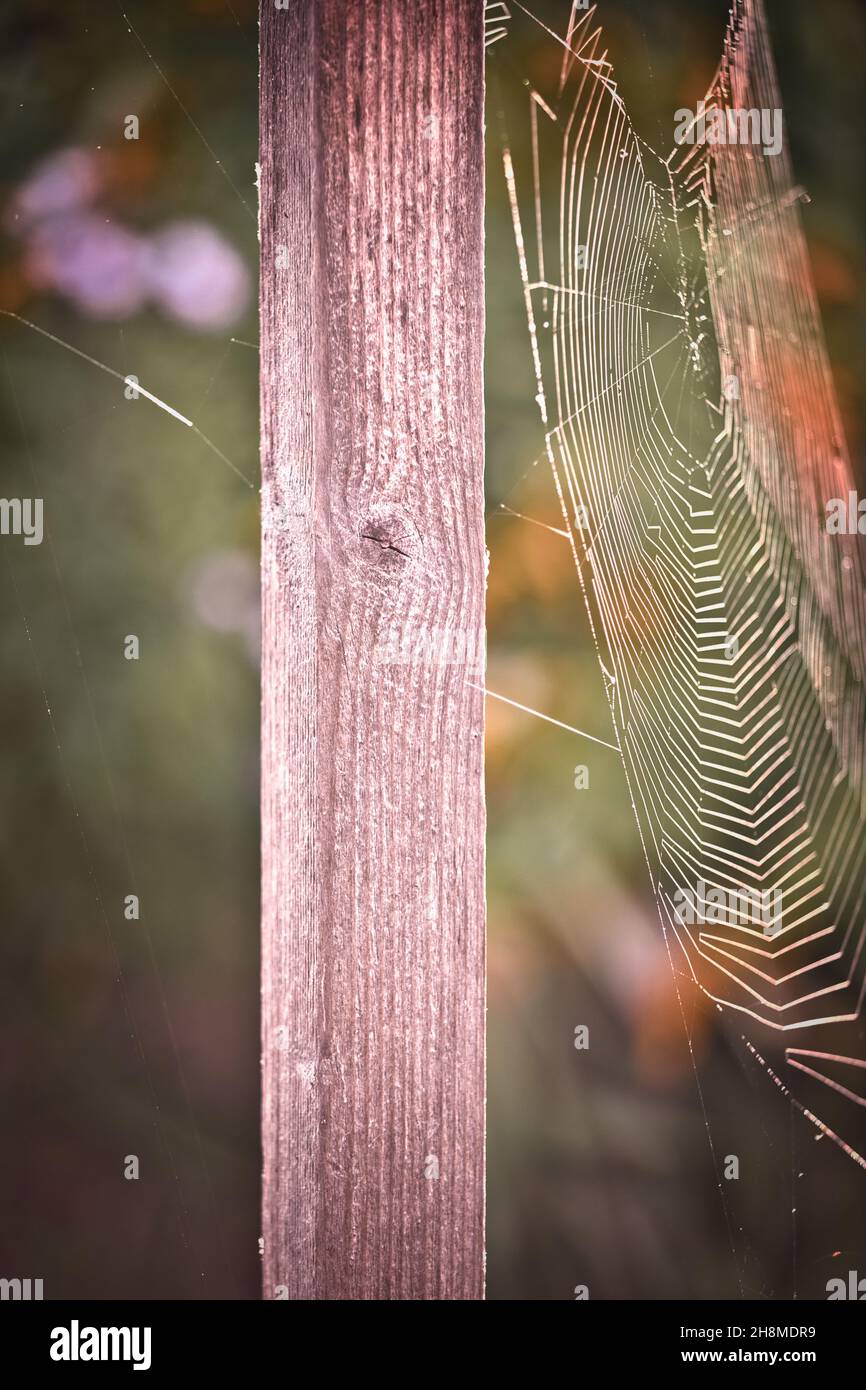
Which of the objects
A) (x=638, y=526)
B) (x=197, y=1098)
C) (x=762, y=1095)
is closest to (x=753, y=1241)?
(x=762, y=1095)

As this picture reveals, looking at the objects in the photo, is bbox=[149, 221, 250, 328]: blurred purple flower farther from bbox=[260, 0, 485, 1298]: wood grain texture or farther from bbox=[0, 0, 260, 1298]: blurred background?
bbox=[260, 0, 485, 1298]: wood grain texture

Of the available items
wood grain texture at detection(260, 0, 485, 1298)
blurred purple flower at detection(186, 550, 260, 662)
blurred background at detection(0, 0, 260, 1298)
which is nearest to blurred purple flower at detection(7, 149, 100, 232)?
blurred background at detection(0, 0, 260, 1298)

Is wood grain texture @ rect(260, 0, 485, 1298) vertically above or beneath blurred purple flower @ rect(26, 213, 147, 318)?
beneath

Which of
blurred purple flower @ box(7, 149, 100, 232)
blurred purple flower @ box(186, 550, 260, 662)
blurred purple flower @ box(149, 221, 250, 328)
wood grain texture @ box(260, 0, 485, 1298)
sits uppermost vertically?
blurred purple flower @ box(7, 149, 100, 232)

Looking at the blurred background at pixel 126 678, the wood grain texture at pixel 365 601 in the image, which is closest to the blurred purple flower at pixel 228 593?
the blurred background at pixel 126 678

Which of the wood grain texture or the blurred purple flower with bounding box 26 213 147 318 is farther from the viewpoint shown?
the blurred purple flower with bounding box 26 213 147 318

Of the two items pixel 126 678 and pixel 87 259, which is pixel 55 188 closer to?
pixel 87 259

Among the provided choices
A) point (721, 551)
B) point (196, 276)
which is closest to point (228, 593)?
point (196, 276)

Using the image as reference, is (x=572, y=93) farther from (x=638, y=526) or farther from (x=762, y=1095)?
(x=762, y=1095)
